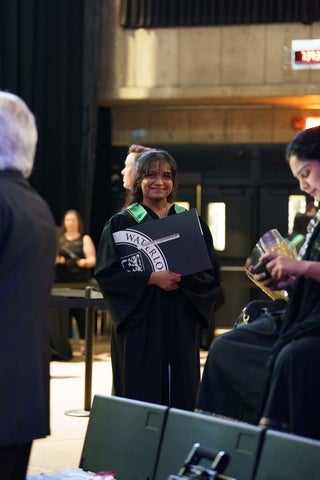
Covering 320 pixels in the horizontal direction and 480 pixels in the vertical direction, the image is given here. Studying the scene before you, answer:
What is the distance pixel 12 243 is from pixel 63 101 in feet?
34.7

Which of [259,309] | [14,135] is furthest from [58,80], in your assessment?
[14,135]

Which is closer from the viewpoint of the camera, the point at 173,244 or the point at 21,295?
the point at 21,295

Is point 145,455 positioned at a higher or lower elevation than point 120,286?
lower

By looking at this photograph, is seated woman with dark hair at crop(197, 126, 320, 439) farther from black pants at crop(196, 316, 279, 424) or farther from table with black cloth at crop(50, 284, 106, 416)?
table with black cloth at crop(50, 284, 106, 416)

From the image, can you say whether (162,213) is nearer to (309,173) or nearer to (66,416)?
(309,173)

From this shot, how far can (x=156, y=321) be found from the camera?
605 cm

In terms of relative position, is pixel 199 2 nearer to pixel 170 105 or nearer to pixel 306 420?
pixel 170 105

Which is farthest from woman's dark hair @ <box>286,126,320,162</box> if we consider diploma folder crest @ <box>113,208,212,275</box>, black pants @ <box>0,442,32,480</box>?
black pants @ <box>0,442,32,480</box>

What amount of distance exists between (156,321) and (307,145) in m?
1.53

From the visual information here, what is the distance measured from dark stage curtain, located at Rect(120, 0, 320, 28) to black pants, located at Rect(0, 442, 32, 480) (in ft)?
33.2

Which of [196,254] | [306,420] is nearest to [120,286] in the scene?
[196,254]

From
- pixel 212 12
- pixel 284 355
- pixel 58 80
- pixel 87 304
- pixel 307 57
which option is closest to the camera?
pixel 284 355

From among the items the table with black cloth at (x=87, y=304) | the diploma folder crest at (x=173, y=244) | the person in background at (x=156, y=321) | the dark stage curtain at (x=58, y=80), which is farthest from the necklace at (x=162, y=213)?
the dark stage curtain at (x=58, y=80)

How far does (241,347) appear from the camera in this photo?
4938 millimetres
